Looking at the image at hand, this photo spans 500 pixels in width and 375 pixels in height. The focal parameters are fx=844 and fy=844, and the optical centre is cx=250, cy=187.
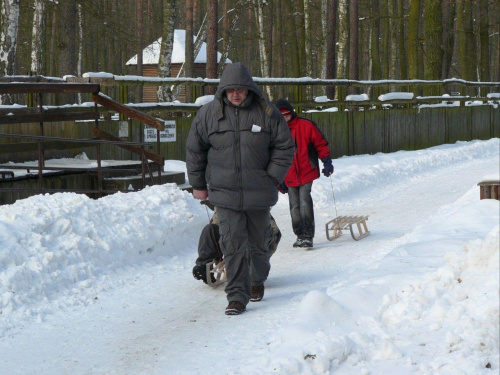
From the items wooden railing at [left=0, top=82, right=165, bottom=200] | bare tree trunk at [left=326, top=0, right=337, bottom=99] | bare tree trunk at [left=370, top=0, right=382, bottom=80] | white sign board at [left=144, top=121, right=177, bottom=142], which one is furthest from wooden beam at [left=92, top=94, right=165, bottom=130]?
bare tree trunk at [left=370, top=0, right=382, bottom=80]

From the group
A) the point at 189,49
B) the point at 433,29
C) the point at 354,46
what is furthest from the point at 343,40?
the point at 189,49

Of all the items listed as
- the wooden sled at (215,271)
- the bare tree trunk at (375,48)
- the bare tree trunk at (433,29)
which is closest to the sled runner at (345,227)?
the wooden sled at (215,271)

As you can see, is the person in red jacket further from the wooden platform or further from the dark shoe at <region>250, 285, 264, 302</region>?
the dark shoe at <region>250, 285, 264, 302</region>

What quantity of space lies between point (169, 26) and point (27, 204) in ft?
40.6

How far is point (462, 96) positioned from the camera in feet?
91.2

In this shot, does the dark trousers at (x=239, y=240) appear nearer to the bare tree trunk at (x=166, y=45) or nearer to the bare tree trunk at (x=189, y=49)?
the bare tree trunk at (x=166, y=45)

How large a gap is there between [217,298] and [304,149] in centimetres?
293

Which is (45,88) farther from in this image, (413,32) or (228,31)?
(413,32)

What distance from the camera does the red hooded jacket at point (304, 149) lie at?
386 inches

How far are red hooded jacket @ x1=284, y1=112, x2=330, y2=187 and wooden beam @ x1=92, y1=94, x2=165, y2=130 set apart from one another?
3.76 metres

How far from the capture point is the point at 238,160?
22.1 ft

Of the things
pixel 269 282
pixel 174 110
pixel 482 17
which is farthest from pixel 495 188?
pixel 482 17

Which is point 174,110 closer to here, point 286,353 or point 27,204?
point 27,204

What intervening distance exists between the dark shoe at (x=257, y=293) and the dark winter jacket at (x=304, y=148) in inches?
111
